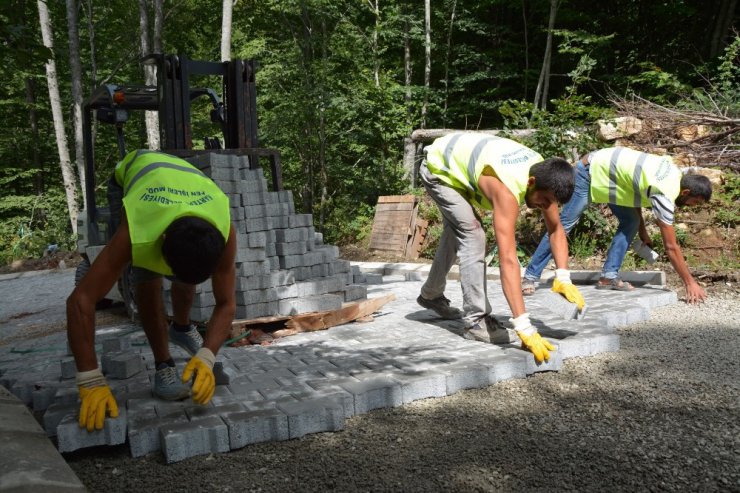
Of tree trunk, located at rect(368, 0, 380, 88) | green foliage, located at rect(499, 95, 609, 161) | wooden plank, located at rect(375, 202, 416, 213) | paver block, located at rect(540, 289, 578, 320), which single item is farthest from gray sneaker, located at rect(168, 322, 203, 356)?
tree trunk, located at rect(368, 0, 380, 88)

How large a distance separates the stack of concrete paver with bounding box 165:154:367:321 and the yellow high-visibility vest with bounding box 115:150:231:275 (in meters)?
1.92

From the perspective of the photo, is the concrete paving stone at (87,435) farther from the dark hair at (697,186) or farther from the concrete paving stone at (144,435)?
the dark hair at (697,186)

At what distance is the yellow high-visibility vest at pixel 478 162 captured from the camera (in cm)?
352

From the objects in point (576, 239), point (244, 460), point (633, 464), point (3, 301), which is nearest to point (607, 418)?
point (633, 464)

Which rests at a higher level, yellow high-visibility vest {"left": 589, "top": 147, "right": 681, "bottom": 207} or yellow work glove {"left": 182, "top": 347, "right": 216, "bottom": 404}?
yellow high-visibility vest {"left": 589, "top": 147, "right": 681, "bottom": 207}

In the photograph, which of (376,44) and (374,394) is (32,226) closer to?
(376,44)

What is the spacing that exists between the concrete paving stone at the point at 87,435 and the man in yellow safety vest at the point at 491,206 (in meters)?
2.21

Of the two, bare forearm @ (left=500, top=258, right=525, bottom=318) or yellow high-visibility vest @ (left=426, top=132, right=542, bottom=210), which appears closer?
bare forearm @ (left=500, top=258, right=525, bottom=318)

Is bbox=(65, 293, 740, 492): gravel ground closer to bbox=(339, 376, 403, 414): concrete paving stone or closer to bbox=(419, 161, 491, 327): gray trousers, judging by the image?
bbox=(339, 376, 403, 414): concrete paving stone

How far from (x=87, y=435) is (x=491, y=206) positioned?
2722 mm

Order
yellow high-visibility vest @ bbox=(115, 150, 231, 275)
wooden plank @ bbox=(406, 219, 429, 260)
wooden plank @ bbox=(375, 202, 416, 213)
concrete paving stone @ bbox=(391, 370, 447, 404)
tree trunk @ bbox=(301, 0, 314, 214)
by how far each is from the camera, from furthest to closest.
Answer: tree trunk @ bbox=(301, 0, 314, 214), wooden plank @ bbox=(375, 202, 416, 213), wooden plank @ bbox=(406, 219, 429, 260), concrete paving stone @ bbox=(391, 370, 447, 404), yellow high-visibility vest @ bbox=(115, 150, 231, 275)

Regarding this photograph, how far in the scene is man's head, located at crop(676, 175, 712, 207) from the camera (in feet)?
16.0

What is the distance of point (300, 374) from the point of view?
10.8 feet

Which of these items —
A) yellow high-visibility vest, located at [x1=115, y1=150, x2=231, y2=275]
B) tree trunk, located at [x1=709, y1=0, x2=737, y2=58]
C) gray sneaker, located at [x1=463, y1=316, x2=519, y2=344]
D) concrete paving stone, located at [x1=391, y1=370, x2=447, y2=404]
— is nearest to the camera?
yellow high-visibility vest, located at [x1=115, y1=150, x2=231, y2=275]
